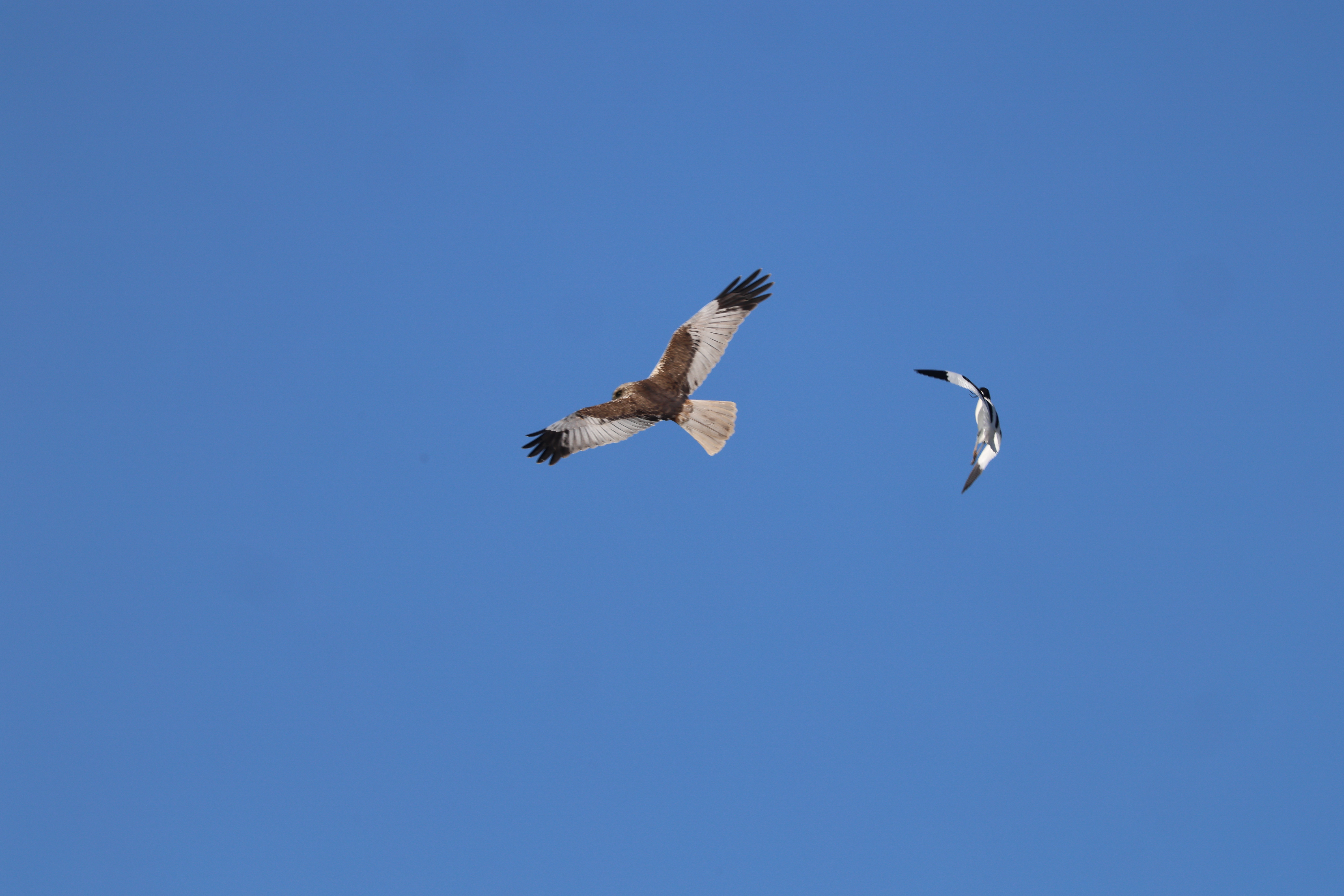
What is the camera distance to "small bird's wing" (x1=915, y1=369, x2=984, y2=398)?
12.3 meters

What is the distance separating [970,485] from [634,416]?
230 inches

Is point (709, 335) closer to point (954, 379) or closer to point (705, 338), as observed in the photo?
point (705, 338)

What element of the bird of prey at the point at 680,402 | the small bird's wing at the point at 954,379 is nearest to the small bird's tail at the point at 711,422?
the bird of prey at the point at 680,402

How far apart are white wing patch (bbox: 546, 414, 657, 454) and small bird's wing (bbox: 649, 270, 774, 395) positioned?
117cm

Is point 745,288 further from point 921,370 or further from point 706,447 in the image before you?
point 921,370

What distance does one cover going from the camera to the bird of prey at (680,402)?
15.8 metres

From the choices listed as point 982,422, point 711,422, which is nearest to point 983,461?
point 982,422

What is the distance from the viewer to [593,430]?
1591 centimetres

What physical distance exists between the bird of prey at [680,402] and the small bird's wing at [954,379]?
4536 mm

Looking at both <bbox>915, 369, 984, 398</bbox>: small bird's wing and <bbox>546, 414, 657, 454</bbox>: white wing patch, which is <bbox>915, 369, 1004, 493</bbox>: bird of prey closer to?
<bbox>915, 369, 984, 398</bbox>: small bird's wing

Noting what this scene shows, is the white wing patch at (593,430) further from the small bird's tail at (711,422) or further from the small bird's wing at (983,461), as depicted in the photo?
the small bird's wing at (983,461)

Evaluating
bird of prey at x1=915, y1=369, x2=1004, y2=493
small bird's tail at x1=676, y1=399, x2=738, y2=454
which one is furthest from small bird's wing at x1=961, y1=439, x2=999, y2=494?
small bird's tail at x1=676, y1=399, x2=738, y2=454

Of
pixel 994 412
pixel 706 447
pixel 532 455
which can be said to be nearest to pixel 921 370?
pixel 994 412

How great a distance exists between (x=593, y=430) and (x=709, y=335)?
3.30 metres
